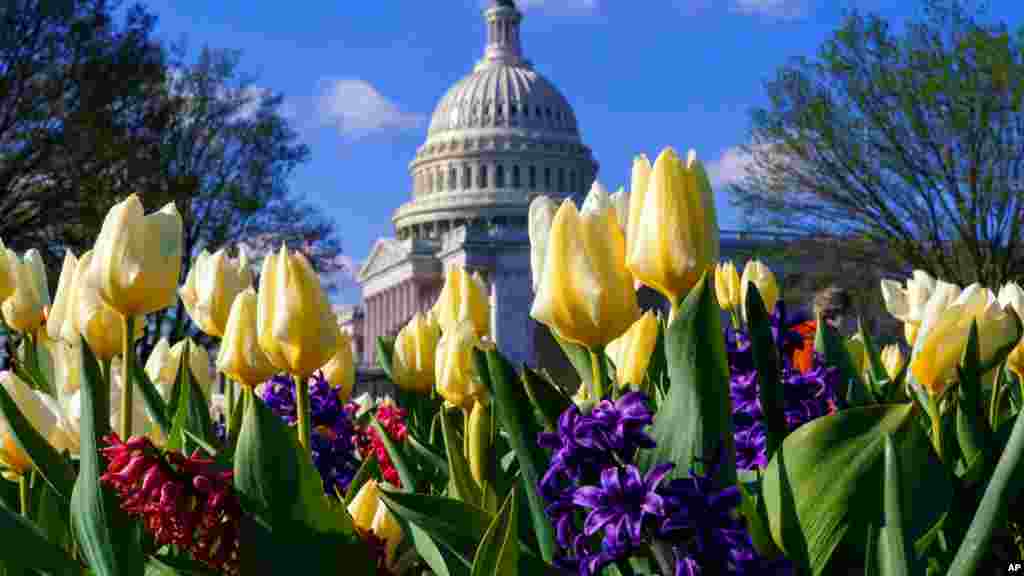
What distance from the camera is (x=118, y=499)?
1326 mm

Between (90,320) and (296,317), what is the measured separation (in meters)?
0.52

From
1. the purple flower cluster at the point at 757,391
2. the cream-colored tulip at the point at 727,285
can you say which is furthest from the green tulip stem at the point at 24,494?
the cream-colored tulip at the point at 727,285

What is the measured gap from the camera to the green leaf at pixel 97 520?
1.25 m

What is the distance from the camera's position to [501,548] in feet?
3.51

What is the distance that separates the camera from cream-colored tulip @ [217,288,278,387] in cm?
173

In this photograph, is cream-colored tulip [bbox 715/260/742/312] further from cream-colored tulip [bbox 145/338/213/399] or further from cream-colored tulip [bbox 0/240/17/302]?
cream-colored tulip [bbox 0/240/17/302]

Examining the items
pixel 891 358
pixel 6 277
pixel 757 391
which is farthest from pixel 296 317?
pixel 891 358

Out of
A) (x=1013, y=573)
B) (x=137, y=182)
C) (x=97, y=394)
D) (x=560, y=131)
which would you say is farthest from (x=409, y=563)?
(x=560, y=131)

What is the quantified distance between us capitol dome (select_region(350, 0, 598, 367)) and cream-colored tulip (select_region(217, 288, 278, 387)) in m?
67.5

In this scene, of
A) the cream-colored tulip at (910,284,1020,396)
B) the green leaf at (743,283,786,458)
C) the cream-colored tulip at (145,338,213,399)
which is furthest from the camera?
the cream-colored tulip at (145,338,213,399)

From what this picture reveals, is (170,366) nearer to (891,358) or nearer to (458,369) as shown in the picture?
(458,369)

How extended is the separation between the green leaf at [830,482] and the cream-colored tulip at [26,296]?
57.1 inches

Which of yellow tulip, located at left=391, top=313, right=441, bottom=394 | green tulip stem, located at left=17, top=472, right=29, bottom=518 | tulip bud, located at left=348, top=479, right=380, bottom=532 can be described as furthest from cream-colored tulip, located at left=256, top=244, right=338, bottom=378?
yellow tulip, located at left=391, top=313, right=441, bottom=394

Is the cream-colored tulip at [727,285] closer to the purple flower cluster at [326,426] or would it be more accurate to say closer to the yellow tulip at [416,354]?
the yellow tulip at [416,354]
